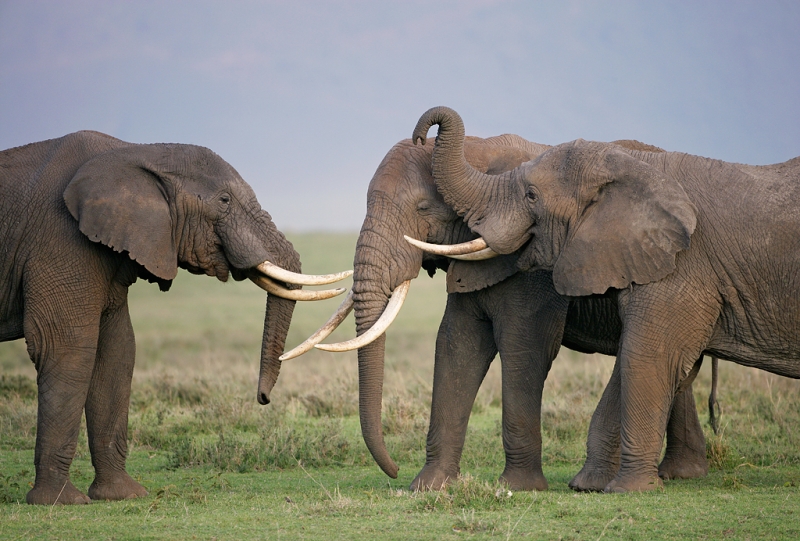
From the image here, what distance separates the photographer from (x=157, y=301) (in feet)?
241

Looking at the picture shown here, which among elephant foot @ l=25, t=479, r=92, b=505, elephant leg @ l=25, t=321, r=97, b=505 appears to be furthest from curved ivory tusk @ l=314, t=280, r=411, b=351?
elephant foot @ l=25, t=479, r=92, b=505

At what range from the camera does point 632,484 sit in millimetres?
8695

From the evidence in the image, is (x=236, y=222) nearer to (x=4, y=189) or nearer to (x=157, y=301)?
(x=4, y=189)

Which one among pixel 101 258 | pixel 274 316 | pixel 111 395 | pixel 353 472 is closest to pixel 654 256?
pixel 274 316

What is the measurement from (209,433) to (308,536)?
5805 mm

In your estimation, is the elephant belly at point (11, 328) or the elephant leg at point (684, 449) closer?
the elephant belly at point (11, 328)

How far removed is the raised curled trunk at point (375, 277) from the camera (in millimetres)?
9273

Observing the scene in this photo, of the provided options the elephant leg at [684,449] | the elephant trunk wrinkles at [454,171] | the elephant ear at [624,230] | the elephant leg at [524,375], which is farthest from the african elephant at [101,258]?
the elephant leg at [684,449]

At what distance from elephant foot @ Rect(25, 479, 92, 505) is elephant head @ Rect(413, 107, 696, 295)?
3.81m

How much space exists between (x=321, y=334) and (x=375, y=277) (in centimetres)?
64

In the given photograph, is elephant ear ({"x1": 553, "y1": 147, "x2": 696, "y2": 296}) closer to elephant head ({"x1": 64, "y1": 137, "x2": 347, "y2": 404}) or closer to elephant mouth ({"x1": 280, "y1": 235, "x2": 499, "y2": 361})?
elephant mouth ({"x1": 280, "y1": 235, "x2": 499, "y2": 361})

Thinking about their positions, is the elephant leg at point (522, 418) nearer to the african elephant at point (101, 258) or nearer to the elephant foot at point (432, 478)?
the elephant foot at point (432, 478)

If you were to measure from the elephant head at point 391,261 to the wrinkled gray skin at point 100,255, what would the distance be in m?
0.83

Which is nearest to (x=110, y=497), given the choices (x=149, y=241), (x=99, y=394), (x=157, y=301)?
(x=99, y=394)
